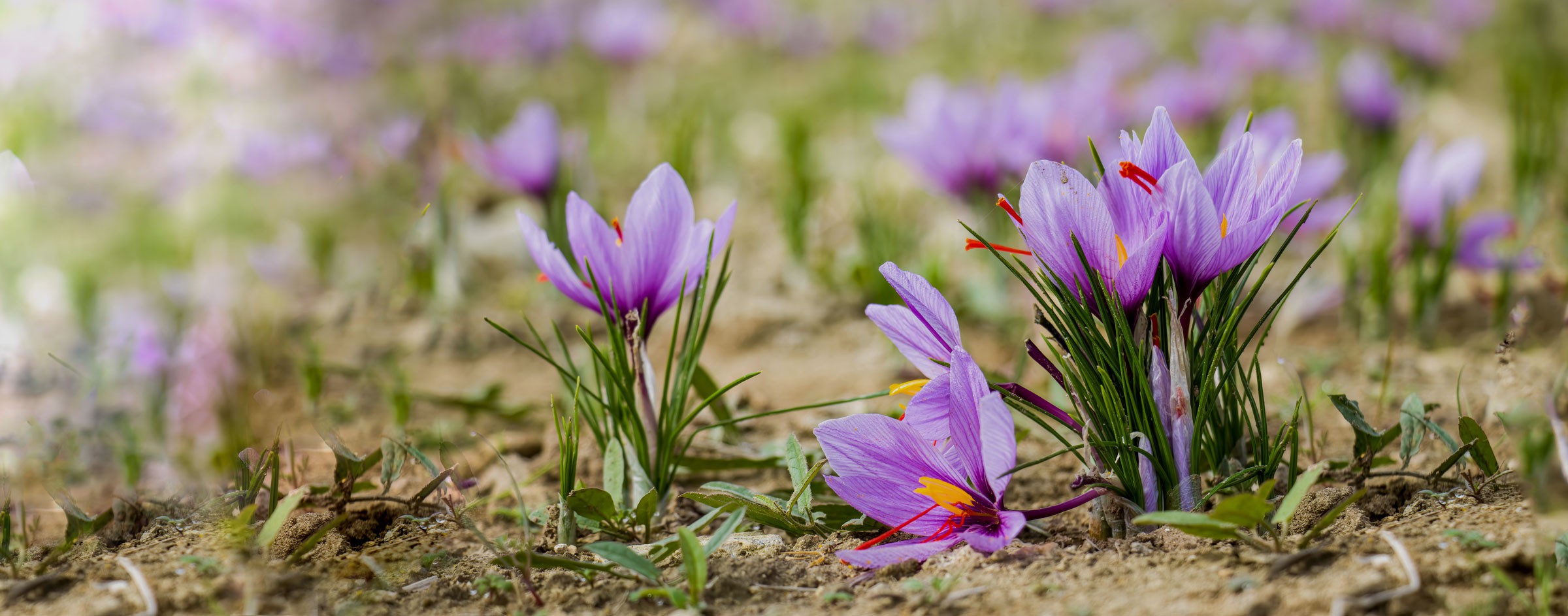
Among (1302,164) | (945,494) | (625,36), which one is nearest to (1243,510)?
(945,494)

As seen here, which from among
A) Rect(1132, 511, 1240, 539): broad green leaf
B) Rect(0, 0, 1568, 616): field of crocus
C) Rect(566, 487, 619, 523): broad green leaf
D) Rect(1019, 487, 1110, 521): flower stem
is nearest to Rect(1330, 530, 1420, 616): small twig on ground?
Rect(0, 0, 1568, 616): field of crocus

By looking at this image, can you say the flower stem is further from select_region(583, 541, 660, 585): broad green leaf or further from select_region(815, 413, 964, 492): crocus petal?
select_region(583, 541, 660, 585): broad green leaf

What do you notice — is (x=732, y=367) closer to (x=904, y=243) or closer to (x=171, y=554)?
(x=904, y=243)

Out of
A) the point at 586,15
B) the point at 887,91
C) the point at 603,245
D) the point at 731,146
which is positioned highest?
→ the point at 586,15

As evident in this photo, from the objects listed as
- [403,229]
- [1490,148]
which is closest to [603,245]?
[403,229]

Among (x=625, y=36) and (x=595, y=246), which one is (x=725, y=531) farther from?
(x=625, y=36)

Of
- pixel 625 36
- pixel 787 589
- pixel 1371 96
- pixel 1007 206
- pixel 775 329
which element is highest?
pixel 625 36
